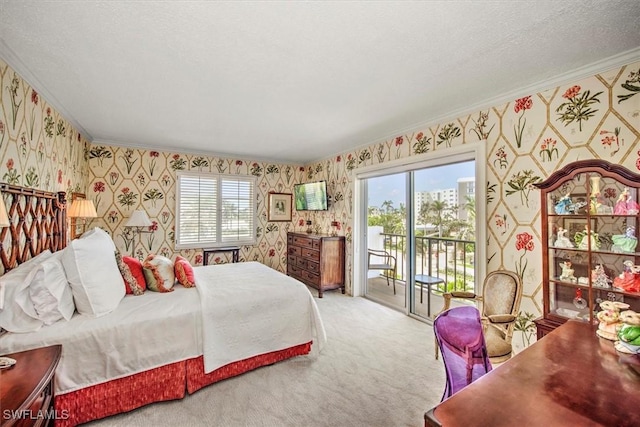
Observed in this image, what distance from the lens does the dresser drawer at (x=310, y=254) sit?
4684mm

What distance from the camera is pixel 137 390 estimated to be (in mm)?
1932

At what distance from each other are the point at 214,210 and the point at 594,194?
5141 mm

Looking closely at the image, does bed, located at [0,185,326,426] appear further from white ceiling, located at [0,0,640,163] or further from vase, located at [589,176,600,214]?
vase, located at [589,176,600,214]

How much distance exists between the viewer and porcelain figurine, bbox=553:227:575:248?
6.86 feet

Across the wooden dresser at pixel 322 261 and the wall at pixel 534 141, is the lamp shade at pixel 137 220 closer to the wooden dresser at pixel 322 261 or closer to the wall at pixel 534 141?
the wooden dresser at pixel 322 261

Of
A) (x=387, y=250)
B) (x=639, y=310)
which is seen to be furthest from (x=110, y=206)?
(x=639, y=310)

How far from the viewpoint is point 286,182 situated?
5965mm

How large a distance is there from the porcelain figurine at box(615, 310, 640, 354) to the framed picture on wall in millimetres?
5094

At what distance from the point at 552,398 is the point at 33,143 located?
3878 millimetres

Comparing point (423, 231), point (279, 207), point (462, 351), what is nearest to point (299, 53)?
point (462, 351)

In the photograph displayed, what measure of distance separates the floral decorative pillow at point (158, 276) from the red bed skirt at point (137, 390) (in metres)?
0.77

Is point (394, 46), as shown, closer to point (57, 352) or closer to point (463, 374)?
point (463, 374)

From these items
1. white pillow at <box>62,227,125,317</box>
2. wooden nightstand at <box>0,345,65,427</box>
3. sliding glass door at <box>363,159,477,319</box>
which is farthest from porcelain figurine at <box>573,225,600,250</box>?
white pillow at <box>62,227,125,317</box>

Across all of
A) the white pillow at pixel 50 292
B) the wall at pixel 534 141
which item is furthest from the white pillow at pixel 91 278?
the wall at pixel 534 141
